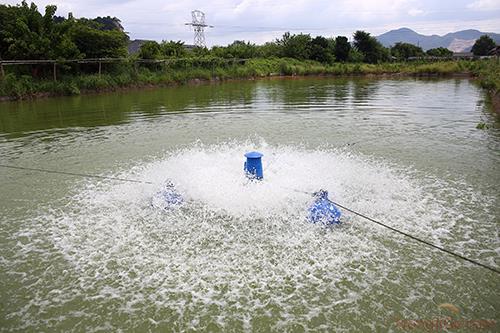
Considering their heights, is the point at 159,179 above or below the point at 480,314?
above

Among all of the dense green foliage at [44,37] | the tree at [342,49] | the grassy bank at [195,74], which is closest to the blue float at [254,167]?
the grassy bank at [195,74]

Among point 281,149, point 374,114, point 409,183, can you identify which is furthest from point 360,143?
point 374,114

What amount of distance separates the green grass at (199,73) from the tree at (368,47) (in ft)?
33.3

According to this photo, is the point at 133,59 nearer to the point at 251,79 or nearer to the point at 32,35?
the point at 32,35

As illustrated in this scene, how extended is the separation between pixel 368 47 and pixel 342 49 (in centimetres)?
607

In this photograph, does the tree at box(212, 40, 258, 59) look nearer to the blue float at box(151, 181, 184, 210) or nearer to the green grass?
the green grass

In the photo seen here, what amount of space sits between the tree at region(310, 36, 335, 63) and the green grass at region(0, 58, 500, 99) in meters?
2.92

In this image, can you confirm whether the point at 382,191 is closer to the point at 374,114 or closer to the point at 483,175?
the point at 483,175

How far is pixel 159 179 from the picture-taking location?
7.52 m

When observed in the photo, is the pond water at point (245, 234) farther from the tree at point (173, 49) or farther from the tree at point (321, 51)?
the tree at point (321, 51)

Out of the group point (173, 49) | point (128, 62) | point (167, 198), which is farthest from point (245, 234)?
point (173, 49)

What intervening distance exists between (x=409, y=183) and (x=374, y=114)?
8.47m

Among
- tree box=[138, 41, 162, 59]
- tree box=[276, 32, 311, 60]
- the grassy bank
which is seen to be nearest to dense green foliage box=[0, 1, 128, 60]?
the grassy bank

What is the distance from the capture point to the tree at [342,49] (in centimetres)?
4888
